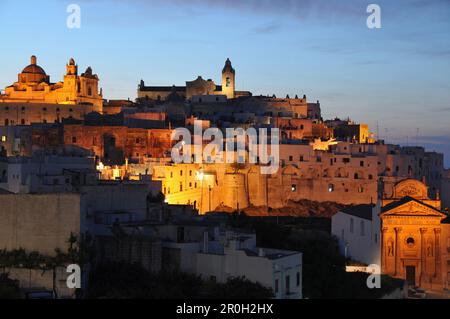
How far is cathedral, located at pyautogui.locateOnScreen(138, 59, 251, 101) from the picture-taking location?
215ft

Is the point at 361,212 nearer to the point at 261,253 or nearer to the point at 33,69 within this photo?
the point at 261,253

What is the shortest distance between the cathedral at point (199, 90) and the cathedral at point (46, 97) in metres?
6.18

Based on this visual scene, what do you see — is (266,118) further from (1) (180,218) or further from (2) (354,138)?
(1) (180,218)

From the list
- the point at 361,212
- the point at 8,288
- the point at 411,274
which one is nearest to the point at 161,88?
the point at 361,212

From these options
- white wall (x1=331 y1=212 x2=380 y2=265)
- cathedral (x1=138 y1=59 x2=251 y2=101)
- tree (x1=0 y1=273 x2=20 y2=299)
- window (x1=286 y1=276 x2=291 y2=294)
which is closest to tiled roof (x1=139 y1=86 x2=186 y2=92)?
cathedral (x1=138 y1=59 x2=251 y2=101)

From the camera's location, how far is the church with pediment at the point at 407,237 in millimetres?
35406

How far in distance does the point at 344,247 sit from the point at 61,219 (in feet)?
49.0

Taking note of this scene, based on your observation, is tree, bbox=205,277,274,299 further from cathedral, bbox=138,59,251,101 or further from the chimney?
cathedral, bbox=138,59,251,101

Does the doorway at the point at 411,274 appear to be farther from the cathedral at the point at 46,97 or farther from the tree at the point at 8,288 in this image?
the cathedral at the point at 46,97

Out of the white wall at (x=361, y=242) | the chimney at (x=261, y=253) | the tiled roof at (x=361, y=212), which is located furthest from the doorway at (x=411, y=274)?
the chimney at (x=261, y=253)

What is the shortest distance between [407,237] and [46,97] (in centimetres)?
3004

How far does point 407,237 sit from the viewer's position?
36.2 m

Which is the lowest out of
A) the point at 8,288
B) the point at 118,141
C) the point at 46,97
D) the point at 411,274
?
the point at 411,274

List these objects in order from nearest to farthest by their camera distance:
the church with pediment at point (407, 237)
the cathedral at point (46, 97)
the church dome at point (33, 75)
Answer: the church with pediment at point (407, 237) → the cathedral at point (46, 97) → the church dome at point (33, 75)
